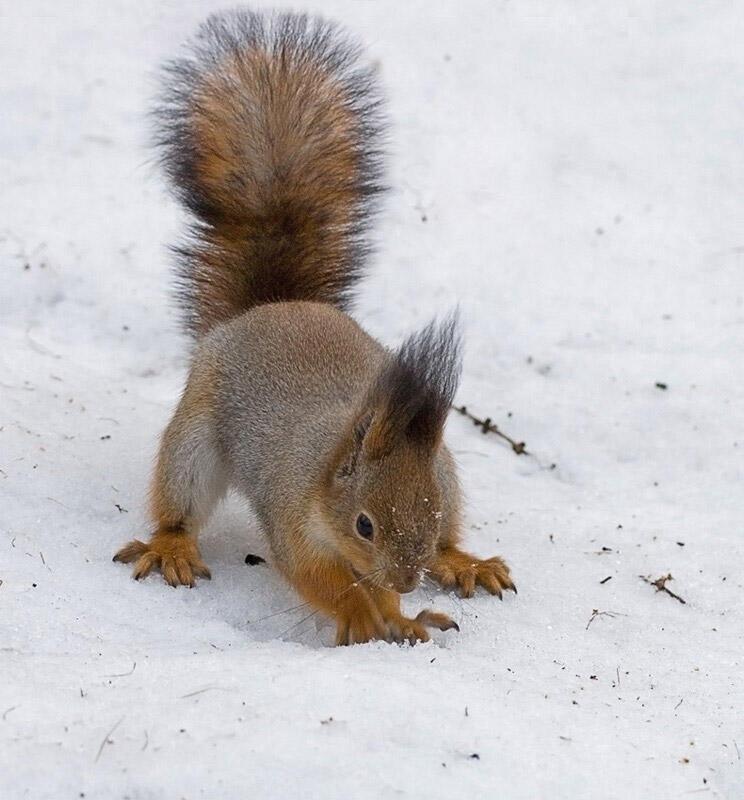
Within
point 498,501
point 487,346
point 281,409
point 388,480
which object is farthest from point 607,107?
point 388,480

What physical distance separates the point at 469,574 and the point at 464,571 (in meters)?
0.02

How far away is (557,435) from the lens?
14.3 ft

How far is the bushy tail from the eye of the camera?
12.7ft

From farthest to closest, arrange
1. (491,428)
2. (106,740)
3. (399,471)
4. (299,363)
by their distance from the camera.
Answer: (491,428) → (299,363) → (399,471) → (106,740)

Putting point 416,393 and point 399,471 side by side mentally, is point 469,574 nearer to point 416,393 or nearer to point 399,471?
point 399,471

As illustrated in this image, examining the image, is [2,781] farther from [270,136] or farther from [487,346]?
[487,346]

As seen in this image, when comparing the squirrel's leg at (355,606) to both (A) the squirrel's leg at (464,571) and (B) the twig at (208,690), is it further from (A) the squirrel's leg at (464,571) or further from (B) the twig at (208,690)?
(B) the twig at (208,690)

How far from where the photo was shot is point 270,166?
3867mm

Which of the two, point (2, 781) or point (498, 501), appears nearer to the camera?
point (2, 781)

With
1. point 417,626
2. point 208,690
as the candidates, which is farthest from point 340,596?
point 208,690

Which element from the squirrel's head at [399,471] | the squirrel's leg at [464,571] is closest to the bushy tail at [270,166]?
the squirrel's leg at [464,571]

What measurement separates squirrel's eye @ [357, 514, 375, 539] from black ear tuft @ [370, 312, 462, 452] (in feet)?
0.51

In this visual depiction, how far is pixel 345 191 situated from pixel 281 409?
0.87 m

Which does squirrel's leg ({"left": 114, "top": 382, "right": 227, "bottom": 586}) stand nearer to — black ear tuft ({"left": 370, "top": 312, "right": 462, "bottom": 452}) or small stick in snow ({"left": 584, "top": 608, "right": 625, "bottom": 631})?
black ear tuft ({"left": 370, "top": 312, "right": 462, "bottom": 452})
